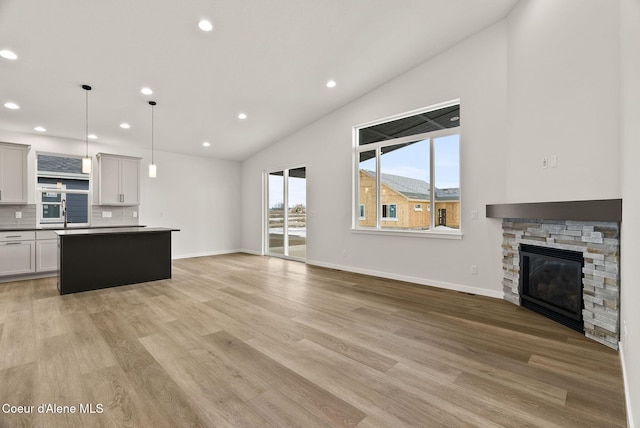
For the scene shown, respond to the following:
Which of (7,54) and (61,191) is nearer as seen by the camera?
(7,54)

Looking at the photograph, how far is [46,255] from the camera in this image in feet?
17.4

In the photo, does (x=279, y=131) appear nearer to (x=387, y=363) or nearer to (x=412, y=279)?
(x=412, y=279)

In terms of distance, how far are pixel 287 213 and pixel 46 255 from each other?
15.4 feet

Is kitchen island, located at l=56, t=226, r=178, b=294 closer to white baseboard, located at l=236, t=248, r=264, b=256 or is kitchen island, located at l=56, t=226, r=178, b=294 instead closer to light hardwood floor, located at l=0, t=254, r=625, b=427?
light hardwood floor, located at l=0, t=254, r=625, b=427

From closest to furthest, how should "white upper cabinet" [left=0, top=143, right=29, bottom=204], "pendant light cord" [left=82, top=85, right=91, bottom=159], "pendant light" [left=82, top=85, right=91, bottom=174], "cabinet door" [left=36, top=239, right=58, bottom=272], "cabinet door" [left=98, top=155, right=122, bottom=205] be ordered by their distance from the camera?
"pendant light" [left=82, top=85, right=91, bottom=174], "pendant light cord" [left=82, top=85, right=91, bottom=159], "white upper cabinet" [left=0, top=143, right=29, bottom=204], "cabinet door" [left=36, top=239, right=58, bottom=272], "cabinet door" [left=98, top=155, right=122, bottom=205]

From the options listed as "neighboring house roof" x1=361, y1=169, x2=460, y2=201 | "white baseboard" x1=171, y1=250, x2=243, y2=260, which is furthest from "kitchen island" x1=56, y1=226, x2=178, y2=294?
"neighboring house roof" x1=361, y1=169, x2=460, y2=201

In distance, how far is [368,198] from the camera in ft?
18.0

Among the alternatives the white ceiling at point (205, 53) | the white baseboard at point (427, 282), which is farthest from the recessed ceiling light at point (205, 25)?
the white baseboard at point (427, 282)

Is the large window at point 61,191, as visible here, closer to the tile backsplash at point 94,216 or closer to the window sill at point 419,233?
the tile backsplash at point 94,216

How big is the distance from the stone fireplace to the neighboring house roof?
3.54ft

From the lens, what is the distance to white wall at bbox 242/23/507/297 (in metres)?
3.88

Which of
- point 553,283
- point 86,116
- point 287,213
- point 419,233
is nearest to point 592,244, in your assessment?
point 553,283

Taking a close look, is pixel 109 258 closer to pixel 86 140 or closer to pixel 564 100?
pixel 86 140

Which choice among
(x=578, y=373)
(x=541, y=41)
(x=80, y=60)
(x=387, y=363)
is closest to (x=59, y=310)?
(x=80, y=60)
